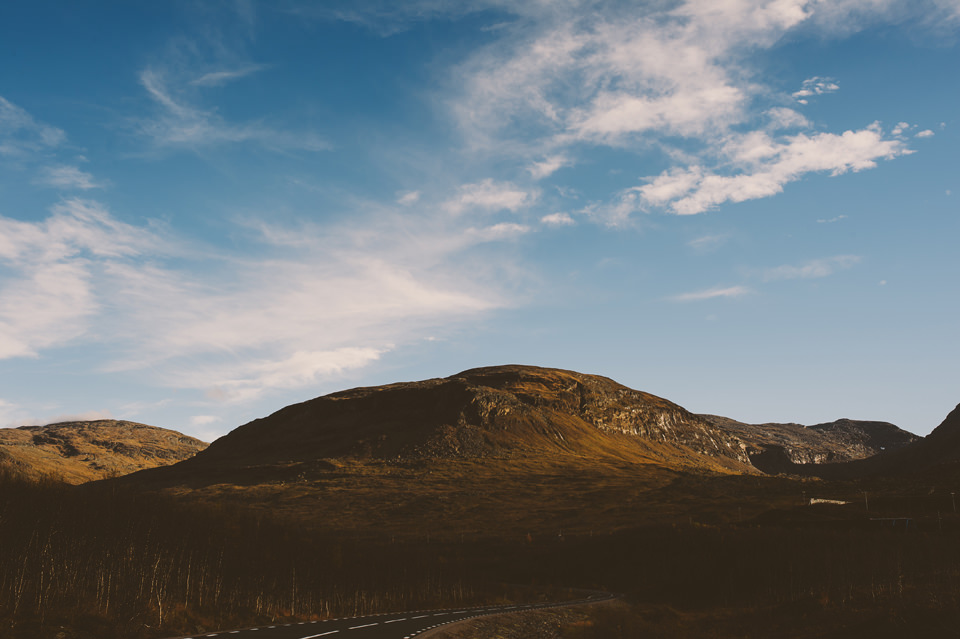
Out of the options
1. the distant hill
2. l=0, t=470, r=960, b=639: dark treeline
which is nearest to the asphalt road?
l=0, t=470, r=960, b=639: dark treeline

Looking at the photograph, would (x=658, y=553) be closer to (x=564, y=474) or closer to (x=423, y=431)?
(x=564, y=474)

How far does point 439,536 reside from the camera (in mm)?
109438

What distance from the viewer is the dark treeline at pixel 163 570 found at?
3438 cm

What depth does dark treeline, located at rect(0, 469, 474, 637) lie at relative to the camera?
34.4 m

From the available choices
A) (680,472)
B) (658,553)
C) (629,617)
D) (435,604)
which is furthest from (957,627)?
(680,472)

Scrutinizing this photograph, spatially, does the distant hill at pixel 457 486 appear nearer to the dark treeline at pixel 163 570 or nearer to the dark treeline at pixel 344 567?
the dark treeline at pixel 344 567

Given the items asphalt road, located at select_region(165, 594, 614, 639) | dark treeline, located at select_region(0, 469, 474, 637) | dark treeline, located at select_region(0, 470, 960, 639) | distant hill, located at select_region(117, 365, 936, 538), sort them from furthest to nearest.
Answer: distant hill, located at select_region(117, 365, 936, 538), dark treeline, located at select_region(0, 470, 960, 639), dark treeline, located at select_region(0, 469, 474, 637), asphalt road, located at select_region(165, 594, 614, 639)

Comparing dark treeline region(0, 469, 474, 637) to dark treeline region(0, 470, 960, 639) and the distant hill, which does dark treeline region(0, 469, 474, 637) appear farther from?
the distant hill

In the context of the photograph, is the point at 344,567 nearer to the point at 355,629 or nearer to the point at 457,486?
the point at 355,629

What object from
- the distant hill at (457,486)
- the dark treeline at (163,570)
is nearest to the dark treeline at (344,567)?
the dark treeline at (163,570)

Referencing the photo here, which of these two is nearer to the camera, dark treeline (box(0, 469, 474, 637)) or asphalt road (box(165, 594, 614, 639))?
asphalt road (box(165, 594, 614, 639))

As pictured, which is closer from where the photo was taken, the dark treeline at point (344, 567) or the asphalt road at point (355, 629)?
the asphalt road at point (355, 629)

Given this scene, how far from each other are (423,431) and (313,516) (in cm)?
6987

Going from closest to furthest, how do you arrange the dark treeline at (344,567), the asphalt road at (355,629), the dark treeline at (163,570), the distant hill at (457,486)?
1. the asphalt road at (355,629)
2. the dark treeline at (163,570)
3. the dark treeline at (344,567)
4. the distant hill at (457,486)
